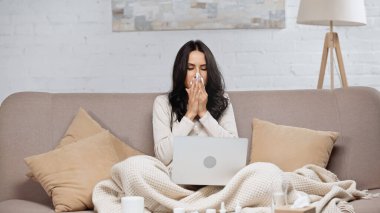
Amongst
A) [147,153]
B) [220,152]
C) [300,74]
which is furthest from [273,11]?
[220,152]

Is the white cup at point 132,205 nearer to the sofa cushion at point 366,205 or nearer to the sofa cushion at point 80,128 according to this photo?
the sofa cushion at point 366,205

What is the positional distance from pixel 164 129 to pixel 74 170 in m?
0.51

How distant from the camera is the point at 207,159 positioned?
2871 millimetres

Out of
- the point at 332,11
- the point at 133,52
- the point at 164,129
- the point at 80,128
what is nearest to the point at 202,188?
the point at 164,129

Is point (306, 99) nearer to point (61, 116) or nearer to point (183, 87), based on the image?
point (183, 87)

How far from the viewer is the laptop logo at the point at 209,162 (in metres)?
2.87

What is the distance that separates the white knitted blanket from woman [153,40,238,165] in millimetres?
363

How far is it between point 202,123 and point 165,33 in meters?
1.31

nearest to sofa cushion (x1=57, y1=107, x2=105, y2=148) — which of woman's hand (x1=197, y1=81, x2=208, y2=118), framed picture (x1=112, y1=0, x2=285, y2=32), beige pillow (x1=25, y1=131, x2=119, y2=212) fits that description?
beige pillow (x1=25, y1=131, x2=119, y2=212)

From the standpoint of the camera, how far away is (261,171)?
9.32 feet

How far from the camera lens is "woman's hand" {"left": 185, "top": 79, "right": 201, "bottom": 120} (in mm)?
3459

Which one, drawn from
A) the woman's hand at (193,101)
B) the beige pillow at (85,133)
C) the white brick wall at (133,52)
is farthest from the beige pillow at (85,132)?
the white brick wall at (133,52)

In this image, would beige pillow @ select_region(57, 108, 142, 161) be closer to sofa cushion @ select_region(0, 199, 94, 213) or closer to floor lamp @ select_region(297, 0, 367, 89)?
sofa cushion @ select_region(0, 199, 94, 213)

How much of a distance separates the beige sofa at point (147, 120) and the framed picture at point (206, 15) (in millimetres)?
1081
